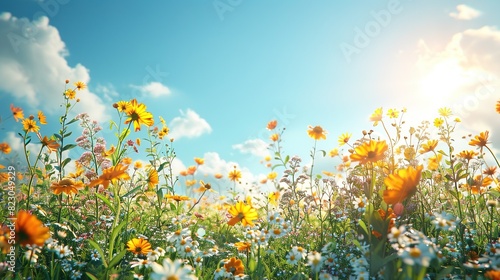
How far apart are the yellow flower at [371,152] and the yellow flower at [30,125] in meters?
3.35

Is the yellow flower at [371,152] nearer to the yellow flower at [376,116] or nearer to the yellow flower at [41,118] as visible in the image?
the yellow flower at [376,116]

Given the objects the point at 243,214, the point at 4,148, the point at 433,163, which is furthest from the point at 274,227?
the point at 4,148

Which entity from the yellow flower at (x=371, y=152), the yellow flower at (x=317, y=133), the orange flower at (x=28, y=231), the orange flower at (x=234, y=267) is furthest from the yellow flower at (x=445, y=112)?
the orange flower at (x=28, y=231)

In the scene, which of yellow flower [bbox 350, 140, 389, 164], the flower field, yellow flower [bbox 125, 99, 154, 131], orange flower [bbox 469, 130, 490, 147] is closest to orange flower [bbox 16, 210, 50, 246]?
the flower field

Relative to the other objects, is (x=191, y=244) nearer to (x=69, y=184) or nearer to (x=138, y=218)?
(x=69, y=184)

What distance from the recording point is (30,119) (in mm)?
3459

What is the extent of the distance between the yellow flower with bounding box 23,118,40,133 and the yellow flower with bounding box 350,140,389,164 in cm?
335

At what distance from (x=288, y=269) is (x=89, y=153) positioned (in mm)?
3002

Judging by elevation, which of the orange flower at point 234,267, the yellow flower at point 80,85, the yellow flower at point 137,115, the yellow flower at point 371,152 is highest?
the yellow flower at point 80,85

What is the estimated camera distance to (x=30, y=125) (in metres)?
3.37

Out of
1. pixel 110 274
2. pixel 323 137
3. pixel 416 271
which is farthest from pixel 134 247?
pixel 323 137

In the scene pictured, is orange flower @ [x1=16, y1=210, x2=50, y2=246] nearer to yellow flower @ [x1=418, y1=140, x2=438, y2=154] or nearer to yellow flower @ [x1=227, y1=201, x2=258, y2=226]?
yellow flower @ [x1=227, y1=201, x2=258, y2=226]

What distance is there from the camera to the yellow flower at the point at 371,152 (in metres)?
1.97

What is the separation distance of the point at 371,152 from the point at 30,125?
350cm
